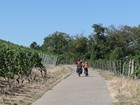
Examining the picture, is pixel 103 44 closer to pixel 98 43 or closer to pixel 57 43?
pixel 98 43

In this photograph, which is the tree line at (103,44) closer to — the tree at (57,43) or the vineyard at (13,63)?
the tree at (57,43)

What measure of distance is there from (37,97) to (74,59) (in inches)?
3926

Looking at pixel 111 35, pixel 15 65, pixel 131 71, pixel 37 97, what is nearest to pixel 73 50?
pixel 111 35

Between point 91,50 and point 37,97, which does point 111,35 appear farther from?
point 37,97

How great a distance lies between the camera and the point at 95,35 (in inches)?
4417

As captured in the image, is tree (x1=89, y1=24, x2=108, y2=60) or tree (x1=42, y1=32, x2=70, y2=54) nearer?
tree (x1=89, y1=24, x2=108, y2=60)

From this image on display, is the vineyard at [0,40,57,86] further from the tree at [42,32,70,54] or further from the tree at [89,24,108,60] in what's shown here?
the tree at [42,32,70,54]

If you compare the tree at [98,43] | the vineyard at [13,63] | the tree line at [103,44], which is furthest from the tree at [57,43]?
the vineyard at [13,63]

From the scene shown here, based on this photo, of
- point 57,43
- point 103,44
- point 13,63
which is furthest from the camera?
point 57,43

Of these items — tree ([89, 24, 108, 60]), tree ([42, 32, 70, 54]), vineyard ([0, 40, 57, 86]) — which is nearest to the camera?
A: vineyard ([0, 40, 57, 86])

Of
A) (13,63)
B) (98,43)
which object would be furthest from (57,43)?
(13,63)

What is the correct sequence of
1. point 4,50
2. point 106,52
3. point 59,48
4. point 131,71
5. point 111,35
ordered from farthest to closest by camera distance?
1. point 59,48
2. point 111,35
3. point 106,52
4. point 131,71
5. point 4,50

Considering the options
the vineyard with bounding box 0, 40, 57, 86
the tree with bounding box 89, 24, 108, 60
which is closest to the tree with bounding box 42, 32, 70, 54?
the tree with bounding box 89, 24, 108, 60

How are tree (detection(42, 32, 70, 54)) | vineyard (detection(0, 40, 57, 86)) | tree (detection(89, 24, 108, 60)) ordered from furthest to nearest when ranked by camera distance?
tree (detection(42, 32, 70, 54)) → tree (detection(89, 24, 108, 60)) → vineyard (detection(0, 40, 57, 86))
